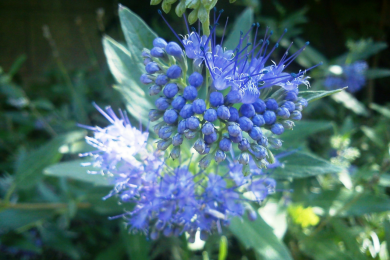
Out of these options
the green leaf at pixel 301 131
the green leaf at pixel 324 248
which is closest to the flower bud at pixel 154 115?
the green leaf at pixel 301 131

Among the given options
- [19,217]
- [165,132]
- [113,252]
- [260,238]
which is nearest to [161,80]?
[165,132]

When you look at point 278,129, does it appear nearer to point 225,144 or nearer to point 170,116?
point 225,144

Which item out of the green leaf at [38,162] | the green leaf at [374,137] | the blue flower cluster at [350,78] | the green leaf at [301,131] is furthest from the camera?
the blue flower cluster at [350,78]

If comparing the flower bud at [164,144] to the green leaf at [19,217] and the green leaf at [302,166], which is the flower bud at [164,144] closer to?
the green leaf at [302,166]

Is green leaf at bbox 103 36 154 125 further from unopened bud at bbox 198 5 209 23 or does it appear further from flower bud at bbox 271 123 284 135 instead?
flower bud at bbox 271 123 284 135

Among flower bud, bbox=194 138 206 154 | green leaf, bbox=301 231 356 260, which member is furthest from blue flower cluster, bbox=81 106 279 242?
green leaf, bbox=301 231 356 260

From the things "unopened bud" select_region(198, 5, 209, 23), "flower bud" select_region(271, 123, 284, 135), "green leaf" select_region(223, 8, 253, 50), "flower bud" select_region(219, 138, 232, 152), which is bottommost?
"flower bud" select_region(271, 123, 284, 135)

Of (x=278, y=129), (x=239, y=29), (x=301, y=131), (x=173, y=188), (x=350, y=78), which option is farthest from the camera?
(x=350, y=78)
